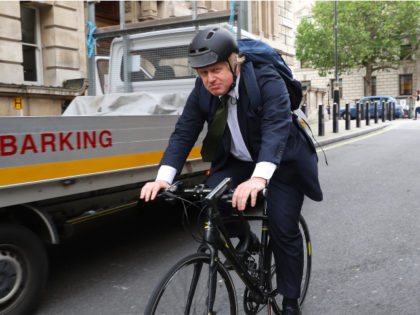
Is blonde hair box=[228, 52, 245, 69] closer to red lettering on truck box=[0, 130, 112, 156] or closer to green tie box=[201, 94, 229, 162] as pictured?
green tie box=[201, 94, 229, 162]

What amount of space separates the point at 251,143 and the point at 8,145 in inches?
53.4

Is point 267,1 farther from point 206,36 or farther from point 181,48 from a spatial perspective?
point 206,36

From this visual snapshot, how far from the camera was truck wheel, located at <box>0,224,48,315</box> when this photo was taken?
2.85 m

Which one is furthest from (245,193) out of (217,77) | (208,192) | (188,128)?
(188,128)

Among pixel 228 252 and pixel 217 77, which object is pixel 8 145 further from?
pixel 228 252

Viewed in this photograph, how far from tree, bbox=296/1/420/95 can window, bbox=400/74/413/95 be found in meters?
4.07

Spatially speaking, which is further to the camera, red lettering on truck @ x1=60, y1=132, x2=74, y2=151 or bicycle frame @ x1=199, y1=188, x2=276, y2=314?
red lettering on truck @ x1=60, y1=132, x2=74, y2=151

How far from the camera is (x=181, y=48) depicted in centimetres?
587

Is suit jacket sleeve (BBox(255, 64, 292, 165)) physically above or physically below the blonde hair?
below

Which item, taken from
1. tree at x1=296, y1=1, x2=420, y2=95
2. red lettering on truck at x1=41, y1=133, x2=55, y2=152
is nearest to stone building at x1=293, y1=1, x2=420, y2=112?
tree at x1=296, y1=1, x2=420, y2=95

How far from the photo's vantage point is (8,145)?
8.96 ft

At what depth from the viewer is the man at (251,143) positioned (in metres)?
2.23

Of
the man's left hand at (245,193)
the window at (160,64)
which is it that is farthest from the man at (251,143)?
the window at (160,64)

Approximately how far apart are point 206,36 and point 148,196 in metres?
0.77
